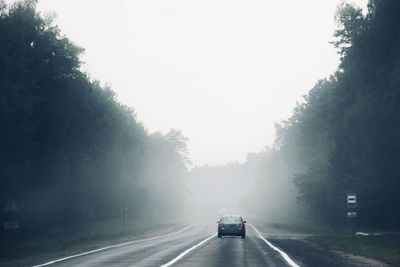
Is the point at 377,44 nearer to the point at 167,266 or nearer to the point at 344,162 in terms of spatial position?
the point at 344,162

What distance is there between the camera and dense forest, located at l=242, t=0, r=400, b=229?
131 ft

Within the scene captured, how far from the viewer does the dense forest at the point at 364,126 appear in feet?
131

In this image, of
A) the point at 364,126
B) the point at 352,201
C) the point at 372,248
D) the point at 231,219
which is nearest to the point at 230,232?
the point at 231,219

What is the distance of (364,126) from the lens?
142 feet

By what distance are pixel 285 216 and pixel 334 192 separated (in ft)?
141

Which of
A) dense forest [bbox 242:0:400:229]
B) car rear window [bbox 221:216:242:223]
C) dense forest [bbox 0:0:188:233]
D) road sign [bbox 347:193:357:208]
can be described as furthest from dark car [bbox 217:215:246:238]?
dense forest [bbox 0:0:188:233]

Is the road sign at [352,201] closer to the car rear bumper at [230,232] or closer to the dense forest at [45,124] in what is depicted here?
the car rear bumper at [230,232]

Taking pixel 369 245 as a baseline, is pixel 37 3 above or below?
above

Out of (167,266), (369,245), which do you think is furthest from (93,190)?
(167,266)

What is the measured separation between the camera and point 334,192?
57719mm

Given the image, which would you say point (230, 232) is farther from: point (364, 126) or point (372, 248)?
point (372, 248)

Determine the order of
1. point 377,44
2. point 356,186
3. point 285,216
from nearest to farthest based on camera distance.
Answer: point 377,44, point 356,186, point 285,216

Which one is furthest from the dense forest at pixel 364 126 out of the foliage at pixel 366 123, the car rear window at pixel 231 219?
the car rear window at pixel 231 219

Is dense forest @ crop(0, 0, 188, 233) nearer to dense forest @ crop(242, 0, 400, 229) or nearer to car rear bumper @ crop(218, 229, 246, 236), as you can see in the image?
car rear bumper @ crop(218, 229, 246, 236)
